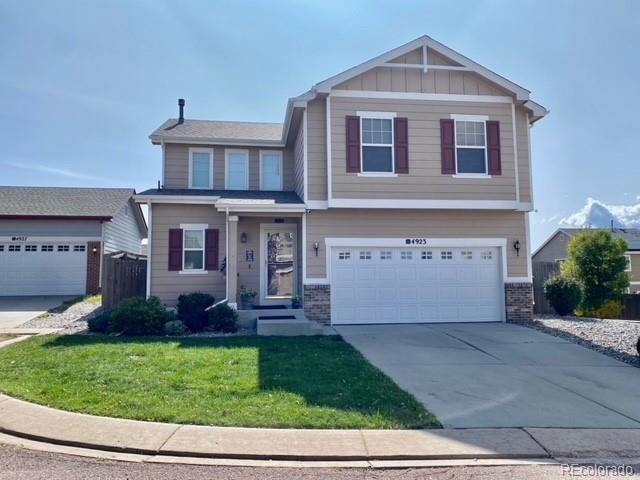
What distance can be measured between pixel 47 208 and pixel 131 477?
63.8 feet

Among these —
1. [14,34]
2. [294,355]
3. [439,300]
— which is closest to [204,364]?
[294,355]

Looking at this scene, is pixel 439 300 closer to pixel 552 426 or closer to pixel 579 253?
pixel 552 426

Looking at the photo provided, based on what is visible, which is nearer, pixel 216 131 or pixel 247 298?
pixel 247 298

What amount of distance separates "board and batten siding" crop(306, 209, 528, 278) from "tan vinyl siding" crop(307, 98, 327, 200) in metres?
0.65

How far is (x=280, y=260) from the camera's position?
1347 cm

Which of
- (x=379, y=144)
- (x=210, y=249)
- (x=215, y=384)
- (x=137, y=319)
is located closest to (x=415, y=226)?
(x=379, y=144)

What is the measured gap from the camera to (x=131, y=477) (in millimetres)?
3627

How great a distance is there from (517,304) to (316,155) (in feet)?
24.2

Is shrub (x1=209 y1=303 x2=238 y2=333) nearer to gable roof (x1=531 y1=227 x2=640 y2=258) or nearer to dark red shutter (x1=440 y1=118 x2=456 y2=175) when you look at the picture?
dark red shutter (x1=440 y1=118 x2=456 y2=175)

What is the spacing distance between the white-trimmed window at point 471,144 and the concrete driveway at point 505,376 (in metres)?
4.58

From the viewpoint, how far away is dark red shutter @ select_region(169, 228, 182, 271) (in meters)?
12.5

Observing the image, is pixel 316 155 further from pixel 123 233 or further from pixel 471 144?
pixel 123 233

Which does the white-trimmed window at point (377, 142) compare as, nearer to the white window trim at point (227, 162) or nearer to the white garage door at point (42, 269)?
the white window trim at point (227, 162)

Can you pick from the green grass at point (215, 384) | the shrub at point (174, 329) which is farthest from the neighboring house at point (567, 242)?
the green grass at point (215, 384)
